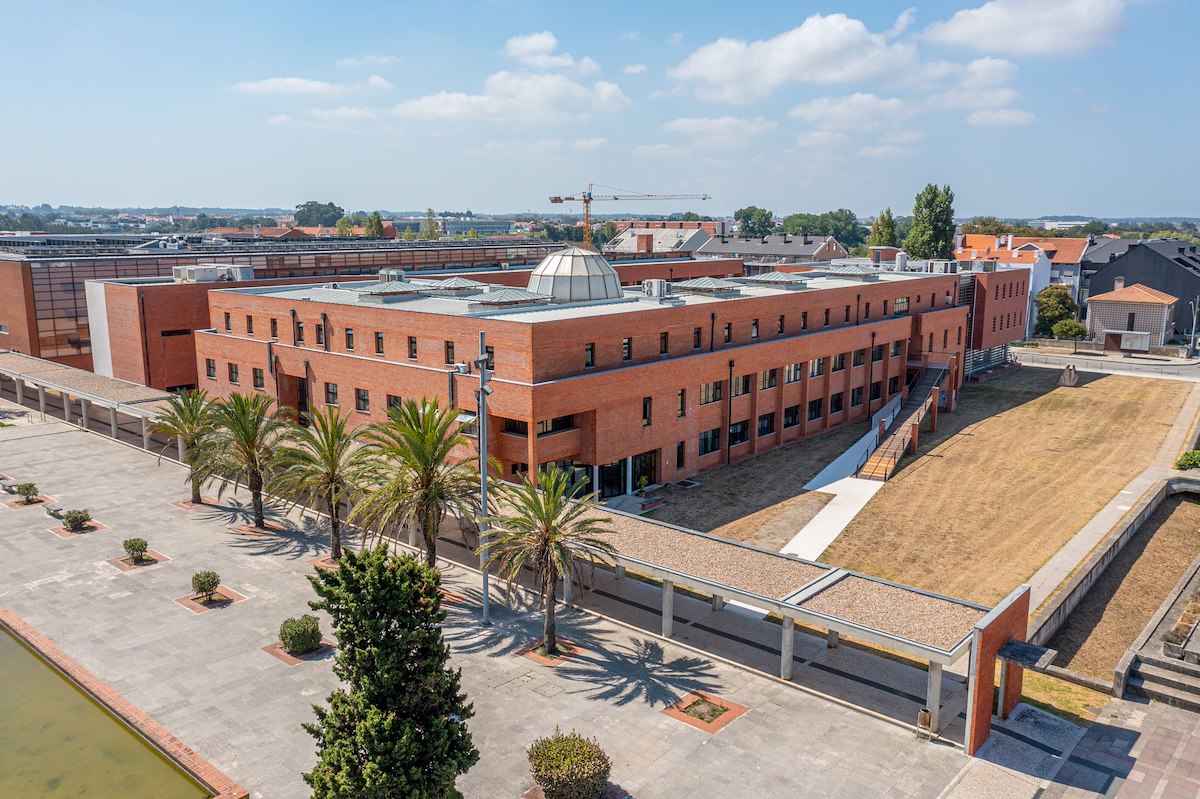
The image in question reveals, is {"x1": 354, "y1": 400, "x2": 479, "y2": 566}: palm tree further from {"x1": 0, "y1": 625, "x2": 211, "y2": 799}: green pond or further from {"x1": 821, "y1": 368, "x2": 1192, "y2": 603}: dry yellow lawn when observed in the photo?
{"x1": 821, "y1": 368, "x2": 1192, "y2": 603}: dry yellow lawn

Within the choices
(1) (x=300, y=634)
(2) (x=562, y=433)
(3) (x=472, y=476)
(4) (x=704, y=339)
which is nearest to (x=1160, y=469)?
(4) (x=704, y=339)

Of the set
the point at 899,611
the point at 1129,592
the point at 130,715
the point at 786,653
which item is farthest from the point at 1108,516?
the point at 130,715

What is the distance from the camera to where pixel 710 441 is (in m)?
52.6

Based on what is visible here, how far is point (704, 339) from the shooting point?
52.8 meters

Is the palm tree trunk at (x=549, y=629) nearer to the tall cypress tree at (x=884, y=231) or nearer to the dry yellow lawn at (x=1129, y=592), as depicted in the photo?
the dry yellow lawn at (x=1129, y=592)

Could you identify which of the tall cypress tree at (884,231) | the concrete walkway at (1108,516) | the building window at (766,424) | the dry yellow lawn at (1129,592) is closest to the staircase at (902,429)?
the building window at (766,424)

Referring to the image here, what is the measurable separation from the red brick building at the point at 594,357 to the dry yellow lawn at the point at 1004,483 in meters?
8.32

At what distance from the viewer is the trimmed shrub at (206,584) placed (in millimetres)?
32406

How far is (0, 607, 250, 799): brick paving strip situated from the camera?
21.9 m

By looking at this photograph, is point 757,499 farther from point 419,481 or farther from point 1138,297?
point 1138,297

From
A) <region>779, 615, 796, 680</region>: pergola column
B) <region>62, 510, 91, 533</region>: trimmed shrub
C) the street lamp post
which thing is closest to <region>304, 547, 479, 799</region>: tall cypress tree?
the street lamp post

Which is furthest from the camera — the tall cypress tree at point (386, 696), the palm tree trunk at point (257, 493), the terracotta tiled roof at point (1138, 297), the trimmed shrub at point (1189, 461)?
the terracotta tiled roof at point (1138, 297)

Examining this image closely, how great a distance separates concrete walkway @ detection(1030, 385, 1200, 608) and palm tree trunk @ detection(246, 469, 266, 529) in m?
33.9

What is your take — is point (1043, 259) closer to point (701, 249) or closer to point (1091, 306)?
point (1091, 306)
